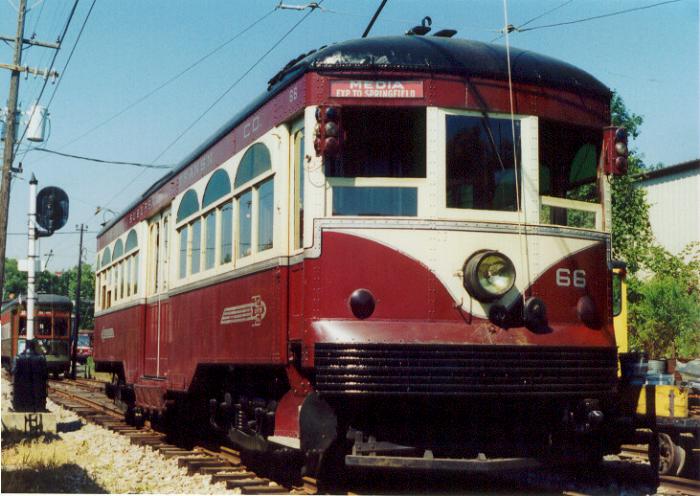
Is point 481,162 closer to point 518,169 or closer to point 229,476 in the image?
point 518,169

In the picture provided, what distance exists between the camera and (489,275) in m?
6.60

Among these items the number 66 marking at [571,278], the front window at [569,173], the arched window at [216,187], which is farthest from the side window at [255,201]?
the number 66 marking at [571,278]

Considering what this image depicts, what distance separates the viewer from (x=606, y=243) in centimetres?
728

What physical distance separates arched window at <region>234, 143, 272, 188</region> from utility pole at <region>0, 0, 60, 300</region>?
10756mm

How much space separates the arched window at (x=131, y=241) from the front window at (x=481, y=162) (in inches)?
300

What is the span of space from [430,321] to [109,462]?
5203mm

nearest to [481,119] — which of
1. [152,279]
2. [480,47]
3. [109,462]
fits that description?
[480,47]

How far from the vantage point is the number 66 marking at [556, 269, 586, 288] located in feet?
22.7

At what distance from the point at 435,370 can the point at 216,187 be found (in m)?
3.80

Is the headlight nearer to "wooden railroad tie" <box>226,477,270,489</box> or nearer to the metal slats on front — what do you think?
the metal slats on front

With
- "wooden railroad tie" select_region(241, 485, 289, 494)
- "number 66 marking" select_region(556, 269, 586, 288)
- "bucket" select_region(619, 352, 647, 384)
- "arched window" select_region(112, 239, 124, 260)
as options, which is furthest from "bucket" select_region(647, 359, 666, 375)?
"arched window" select_region(112, 239, 124, 260)

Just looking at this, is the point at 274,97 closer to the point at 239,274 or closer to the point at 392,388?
the point at 239,274

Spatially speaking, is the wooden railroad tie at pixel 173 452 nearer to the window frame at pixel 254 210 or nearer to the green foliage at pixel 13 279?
the window frame at pixel 254 210

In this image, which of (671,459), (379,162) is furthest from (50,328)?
(379,162)
